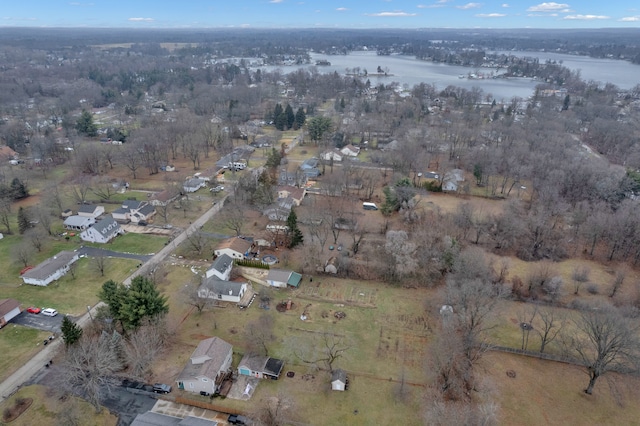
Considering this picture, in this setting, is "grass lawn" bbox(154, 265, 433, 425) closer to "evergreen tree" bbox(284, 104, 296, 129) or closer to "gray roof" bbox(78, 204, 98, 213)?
"gray roof" bbox(78, 204, 98, 213)

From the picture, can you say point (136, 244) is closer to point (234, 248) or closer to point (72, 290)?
point (72, 290)

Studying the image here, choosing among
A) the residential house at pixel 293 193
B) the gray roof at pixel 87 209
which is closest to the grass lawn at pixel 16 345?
the gray roof at pixel 87 209

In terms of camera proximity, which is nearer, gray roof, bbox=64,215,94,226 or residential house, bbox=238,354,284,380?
residential house, bbox=238,354,284,380

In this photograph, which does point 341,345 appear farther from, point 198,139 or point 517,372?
point 198,139

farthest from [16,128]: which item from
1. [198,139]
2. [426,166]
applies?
[426,166]

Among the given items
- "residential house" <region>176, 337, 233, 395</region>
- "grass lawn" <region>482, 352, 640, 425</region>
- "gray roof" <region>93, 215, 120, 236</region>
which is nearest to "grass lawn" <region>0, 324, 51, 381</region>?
"residential house" <region>176, 337, 233, 395</region>

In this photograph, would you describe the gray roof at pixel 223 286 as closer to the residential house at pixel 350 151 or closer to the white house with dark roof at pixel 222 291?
the white house with dark roof at pixel 222 291
